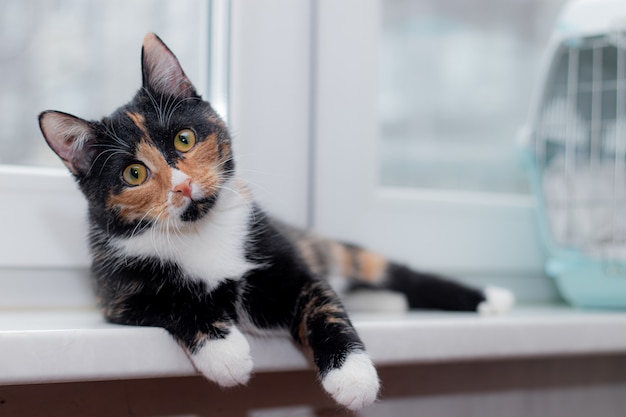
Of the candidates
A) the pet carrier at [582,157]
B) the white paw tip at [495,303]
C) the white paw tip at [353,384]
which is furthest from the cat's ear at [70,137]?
the pet carrier at [582,157]

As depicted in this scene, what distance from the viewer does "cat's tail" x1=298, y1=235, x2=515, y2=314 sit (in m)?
1.08

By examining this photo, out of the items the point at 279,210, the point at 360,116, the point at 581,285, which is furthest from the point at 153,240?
the point at 581,285

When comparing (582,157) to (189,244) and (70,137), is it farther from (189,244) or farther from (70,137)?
(70,137)

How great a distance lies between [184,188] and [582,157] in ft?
2.58

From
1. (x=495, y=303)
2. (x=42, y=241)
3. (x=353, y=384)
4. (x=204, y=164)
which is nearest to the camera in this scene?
(x=353, y=384)

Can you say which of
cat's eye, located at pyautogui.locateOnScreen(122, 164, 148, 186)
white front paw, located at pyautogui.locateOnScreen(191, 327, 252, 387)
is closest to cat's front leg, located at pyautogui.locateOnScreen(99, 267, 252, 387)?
white front paw, located at pyautogui.locateOnScreen(191, 327, 252, 387)

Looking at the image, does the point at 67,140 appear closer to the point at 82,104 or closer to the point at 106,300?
the point at 106,300

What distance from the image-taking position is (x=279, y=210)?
3.68 ft

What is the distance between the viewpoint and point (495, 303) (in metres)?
1.08

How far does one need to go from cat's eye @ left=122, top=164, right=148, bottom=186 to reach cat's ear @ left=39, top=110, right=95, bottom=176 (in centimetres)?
5

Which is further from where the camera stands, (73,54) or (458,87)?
(458,87)

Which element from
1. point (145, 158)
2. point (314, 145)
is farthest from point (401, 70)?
point (145, 158)

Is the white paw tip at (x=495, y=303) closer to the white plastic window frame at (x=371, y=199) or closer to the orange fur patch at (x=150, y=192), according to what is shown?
the white plastic window frame at (x=371, y=199)

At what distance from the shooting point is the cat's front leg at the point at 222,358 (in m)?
0.66
